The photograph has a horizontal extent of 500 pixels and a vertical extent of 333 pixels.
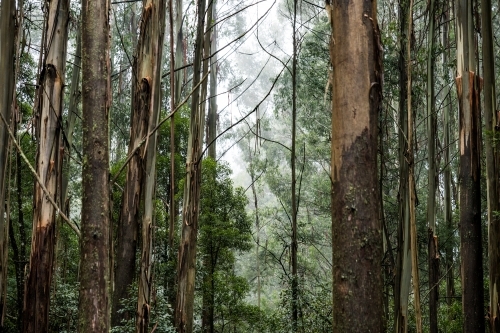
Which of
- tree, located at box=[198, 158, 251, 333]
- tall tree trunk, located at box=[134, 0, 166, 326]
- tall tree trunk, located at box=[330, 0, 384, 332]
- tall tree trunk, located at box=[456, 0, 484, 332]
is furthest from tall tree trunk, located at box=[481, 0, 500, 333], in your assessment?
tree, located at box=[198, 158, 251, 333]

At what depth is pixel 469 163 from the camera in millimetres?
5480

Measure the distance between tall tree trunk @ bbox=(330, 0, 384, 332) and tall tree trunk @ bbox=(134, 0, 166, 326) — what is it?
4.43 feet

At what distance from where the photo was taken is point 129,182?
5.77 m

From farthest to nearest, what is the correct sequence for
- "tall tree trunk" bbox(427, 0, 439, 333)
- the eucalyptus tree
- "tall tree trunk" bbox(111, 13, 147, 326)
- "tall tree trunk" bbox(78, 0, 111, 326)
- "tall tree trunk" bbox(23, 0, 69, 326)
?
→ "tall tree trunk" bbox(427, 0, 439, 333) → "tall tree trunk" bbox(111, 13, 147, 326) → "tall tree trunk" bbox(23, 0, 69, 326) → the eucalyptus tree → "tall tree trunk" bbox(78, 0, 111, 326)

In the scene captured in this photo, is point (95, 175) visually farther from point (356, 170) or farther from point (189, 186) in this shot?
point (189, 186)

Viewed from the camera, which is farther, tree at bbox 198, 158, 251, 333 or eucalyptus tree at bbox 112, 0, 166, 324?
tree at bbox 198, 158, 251, 333

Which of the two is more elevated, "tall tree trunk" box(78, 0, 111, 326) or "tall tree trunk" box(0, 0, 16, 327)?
"tall tree trunk" box(0, 0, 16, 327)

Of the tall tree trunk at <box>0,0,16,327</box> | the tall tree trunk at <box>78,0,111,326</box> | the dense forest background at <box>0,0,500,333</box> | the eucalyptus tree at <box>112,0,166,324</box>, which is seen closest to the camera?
the tall tree trunk at <box>78,0,111,326</box>

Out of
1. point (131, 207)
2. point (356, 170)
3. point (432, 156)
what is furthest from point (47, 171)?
point (432, 156)

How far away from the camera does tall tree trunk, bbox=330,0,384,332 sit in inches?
93.8

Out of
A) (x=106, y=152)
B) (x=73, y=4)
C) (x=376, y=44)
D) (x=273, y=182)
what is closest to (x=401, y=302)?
(x=376, y=44)

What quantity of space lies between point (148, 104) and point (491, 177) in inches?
124

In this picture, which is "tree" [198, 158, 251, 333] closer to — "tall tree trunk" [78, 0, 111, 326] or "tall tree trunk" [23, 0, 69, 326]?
"tall tree trunk" [23, 0, 69, 326]

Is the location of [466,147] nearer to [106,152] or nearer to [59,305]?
[106,152]
